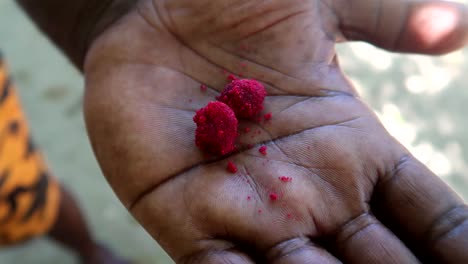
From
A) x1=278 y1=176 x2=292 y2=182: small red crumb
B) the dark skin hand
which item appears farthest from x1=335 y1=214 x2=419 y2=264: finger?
x1=278 y1=176 x2=292 y2=182: small red crumb

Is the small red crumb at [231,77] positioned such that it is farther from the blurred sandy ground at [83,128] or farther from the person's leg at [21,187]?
the blurred sandy ground at [83,128]

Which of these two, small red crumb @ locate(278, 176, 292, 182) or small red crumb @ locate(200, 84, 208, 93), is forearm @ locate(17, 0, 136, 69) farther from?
small red crumb @ locate(278, 176, 292, 182)

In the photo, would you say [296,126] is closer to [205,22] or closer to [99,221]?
[205,22]

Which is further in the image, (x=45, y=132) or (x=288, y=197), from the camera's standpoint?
(x=45, y=132)

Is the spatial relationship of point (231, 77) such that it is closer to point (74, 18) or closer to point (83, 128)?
point (74, 18)

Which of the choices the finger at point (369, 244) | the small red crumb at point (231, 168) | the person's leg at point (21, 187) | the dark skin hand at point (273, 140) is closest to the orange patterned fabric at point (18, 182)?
the person's leg at point (21, 187)

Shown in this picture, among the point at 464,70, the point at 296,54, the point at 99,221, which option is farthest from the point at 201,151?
the point at 464,70

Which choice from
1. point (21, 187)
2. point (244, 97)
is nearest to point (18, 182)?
point (21, 187)
